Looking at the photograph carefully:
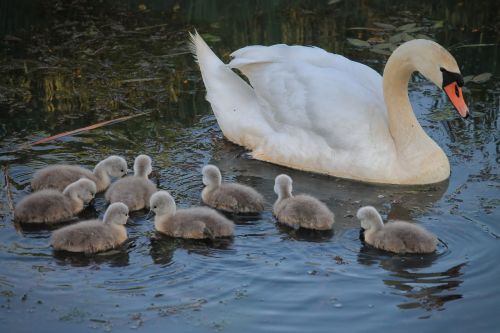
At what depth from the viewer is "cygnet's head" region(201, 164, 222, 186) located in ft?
30.0

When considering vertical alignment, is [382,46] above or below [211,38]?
below

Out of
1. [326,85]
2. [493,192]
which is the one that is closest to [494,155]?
[493,192]

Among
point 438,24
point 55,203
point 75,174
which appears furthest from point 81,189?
point 438,24

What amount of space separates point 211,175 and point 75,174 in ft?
4.26

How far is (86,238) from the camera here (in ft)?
26.8

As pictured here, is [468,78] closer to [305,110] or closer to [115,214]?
[305,110]

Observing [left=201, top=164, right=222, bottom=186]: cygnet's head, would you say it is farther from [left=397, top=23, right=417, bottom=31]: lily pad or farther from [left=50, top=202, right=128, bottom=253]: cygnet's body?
[left=397, top=23, right=417, bottom=31]: lily pad

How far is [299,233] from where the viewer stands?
8656 mm

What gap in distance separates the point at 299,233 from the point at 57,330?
2470 mm

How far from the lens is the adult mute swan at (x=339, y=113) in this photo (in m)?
9.91

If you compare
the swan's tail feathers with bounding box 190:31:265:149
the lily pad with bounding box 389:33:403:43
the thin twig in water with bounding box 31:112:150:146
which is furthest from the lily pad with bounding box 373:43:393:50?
the thin twig in water with bounding box 31:112:150:146

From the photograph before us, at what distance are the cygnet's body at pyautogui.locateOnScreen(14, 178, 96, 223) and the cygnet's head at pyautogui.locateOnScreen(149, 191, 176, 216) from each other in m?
0.75

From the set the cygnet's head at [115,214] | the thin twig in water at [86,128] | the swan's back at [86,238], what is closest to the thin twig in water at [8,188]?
the thin twig in water at [86,128]

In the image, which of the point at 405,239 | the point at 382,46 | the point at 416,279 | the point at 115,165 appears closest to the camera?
the point at 416,279
